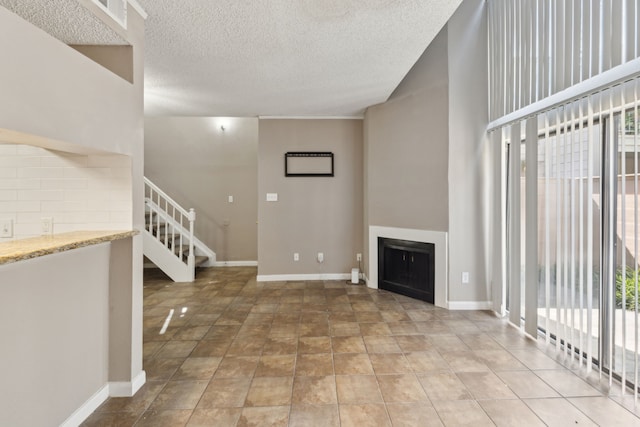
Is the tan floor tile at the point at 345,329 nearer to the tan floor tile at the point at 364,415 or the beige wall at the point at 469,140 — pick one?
the tan floor tile at the point at 364,415

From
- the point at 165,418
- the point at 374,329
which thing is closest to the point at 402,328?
the point at 374,329

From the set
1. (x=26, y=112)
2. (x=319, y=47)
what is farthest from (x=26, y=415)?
(x=319, y=47)

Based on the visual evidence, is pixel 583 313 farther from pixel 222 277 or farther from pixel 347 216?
pixel 222 277

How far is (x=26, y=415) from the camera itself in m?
1.47

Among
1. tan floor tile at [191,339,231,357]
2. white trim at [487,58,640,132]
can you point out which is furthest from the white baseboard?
white trim at [487,58,640,132]

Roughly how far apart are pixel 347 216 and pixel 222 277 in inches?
92.5

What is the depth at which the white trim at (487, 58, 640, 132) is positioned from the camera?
1.89m

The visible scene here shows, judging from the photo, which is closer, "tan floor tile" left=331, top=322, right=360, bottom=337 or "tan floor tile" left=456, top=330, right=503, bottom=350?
"tan floor tile" left=456, top=330, right=503, bottom=350

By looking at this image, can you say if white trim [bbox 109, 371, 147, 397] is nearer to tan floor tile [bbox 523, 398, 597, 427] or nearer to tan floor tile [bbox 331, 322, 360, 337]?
tan floor tile [bbox 331, 322, 360, 337]

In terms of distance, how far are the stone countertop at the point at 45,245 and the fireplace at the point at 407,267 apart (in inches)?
126

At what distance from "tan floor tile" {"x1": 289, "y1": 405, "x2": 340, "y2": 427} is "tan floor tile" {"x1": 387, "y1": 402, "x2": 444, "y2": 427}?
1.12ft

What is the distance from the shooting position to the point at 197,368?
95.8 inches

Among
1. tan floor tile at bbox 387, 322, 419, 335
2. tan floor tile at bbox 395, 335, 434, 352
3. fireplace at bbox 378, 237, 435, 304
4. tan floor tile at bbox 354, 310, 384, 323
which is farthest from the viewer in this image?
fireplace at bbox 378, 237, 435, 304

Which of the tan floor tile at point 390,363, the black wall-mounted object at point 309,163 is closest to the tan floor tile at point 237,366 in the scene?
the tan floor tile at point 390,363
